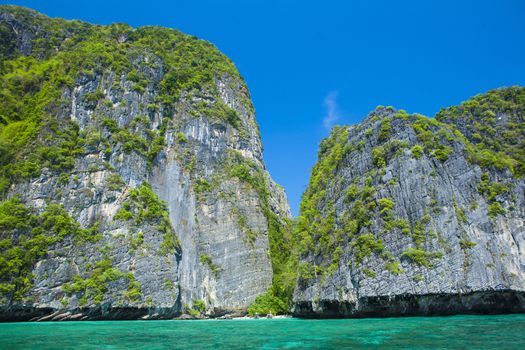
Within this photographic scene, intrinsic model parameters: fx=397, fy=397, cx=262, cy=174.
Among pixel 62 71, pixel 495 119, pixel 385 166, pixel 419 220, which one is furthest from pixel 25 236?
pixel 495 119

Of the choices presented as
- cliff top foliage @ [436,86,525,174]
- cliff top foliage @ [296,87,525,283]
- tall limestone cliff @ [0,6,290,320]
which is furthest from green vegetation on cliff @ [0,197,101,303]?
cliff top foliage @ [436,86,525,174]

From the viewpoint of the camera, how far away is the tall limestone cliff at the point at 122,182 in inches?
1622

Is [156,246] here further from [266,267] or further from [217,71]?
[217,71]

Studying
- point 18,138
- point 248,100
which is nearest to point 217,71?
point 248,100

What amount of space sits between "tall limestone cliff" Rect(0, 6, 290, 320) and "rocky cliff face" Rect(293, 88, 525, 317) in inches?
552

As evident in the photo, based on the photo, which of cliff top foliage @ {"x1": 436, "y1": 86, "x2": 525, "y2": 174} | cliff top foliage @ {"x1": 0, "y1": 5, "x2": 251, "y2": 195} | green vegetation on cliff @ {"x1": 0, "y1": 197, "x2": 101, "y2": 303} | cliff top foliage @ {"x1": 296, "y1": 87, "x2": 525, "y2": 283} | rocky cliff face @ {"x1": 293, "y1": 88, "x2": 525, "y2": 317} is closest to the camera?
rocky cliff face @ {"x1": 293, "y1": 88, "x2": 525, "y2": 317}

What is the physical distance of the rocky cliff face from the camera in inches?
1170

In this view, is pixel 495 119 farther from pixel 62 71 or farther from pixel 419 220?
pixel 62 71

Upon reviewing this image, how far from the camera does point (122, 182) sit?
164 feet

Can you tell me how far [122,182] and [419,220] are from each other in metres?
35.1

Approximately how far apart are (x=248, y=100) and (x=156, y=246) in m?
39.6

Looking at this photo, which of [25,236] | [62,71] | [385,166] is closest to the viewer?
[385,166]

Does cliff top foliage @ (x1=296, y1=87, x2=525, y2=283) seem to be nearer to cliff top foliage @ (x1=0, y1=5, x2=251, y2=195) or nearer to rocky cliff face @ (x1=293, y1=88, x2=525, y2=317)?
rocky cliff face @ (x1=293, y1=88, x2=525, y2=317)

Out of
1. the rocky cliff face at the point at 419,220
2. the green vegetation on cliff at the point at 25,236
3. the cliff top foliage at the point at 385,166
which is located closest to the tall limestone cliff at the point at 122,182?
the green vegetation on cliff at the point at 25,236
